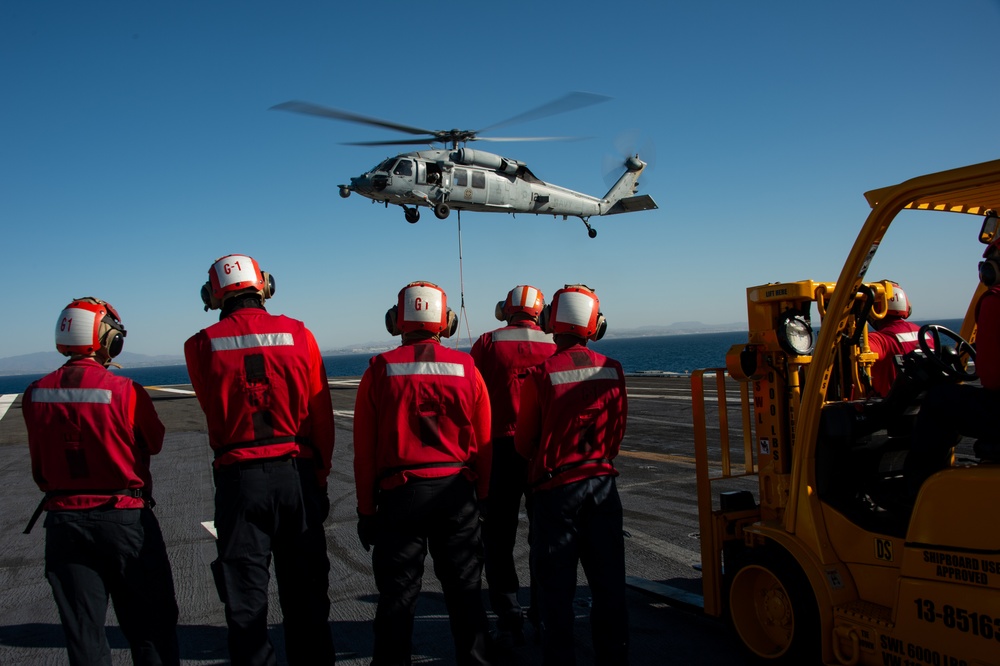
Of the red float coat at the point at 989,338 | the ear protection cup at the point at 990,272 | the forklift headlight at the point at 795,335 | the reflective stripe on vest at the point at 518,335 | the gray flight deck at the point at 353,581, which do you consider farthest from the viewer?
the reflective stripe on vest at the point at 518,335

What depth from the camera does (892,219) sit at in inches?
132

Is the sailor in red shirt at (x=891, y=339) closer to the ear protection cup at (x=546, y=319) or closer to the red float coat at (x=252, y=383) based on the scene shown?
the ear protection cup at (x=546, y=319)

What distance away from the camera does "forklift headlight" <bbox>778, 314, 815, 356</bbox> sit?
394 cm

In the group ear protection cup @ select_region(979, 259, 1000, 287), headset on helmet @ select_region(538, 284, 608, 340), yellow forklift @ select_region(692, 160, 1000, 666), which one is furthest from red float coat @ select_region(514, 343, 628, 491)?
ear protection cup @ select_region(979, 259, 1000, 287)

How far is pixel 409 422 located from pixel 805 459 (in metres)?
2.08

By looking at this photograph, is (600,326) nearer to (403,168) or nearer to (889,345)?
(889,345)

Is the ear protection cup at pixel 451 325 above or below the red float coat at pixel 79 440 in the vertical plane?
above

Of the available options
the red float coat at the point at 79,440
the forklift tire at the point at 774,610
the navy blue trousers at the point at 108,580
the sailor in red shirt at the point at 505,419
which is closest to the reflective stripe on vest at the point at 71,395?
the red float coat at the point at 79,440

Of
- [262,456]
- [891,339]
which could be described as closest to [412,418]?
[262,456]

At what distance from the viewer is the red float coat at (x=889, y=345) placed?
18.5ft

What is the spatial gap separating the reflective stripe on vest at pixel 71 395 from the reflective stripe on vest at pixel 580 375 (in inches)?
89.7

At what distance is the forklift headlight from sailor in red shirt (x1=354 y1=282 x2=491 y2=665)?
5.86 feet

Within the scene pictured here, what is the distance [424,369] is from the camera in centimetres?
360

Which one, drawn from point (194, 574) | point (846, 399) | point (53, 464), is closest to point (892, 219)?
point (846, 399)
